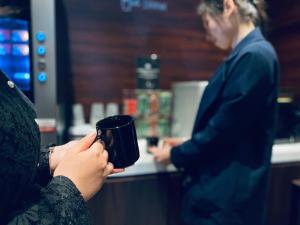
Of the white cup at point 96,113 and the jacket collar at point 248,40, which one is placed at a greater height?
the jacket collar at point 248,40

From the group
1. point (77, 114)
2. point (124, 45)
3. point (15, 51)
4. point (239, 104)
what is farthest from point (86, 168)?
point (124, 45)

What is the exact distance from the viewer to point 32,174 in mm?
491

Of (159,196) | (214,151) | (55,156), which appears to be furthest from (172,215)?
(55,156)

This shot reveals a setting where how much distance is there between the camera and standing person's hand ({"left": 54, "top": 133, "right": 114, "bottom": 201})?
0.52 metres

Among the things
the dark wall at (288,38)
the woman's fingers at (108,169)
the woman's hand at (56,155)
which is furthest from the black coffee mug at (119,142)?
the dark wall at (288,38)

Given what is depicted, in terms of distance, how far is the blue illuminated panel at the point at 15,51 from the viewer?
38.5 inches

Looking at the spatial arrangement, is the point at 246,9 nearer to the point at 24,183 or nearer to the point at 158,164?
the point at 158,164

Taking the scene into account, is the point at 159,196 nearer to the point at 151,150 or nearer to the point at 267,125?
the point at 151,150

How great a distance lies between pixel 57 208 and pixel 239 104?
59cm

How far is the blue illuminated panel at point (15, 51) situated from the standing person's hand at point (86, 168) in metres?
0.56

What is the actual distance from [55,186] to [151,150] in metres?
0.72

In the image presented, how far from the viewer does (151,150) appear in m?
1.20

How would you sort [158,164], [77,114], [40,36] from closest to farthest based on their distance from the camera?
[40,36], [158,164], [77,114]

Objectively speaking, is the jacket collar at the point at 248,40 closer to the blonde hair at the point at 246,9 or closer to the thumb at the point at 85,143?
the blonde hair at the point at 246,9
